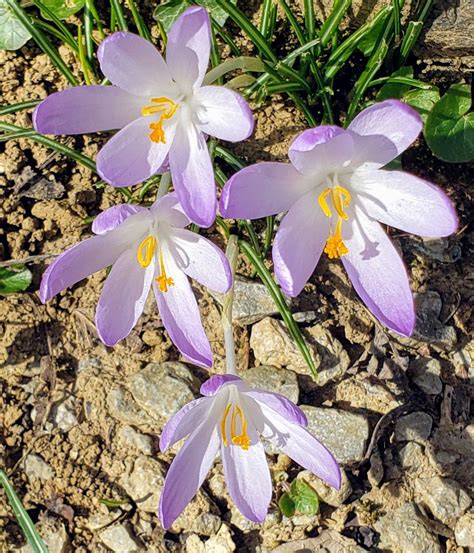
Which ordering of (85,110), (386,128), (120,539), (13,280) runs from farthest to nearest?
(13,280)
(120,539)
(85,110)
(386,128)

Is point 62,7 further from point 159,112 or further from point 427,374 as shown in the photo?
point 427,374

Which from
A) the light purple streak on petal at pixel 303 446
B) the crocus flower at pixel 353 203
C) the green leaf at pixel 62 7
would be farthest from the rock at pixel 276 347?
the green leaf at pixel 62 7

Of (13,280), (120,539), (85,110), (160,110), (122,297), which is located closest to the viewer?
(85,110)

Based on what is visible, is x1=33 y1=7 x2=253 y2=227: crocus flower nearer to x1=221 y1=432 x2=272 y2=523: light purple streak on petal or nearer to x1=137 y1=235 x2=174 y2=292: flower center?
x1=137 y1=235 x2=174 y2=292: flower center

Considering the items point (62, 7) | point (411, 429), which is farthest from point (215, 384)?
point (62, 7)

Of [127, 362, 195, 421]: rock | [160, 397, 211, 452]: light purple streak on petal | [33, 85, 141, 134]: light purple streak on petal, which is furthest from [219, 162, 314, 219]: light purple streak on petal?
[127, 362, 195, 421]: rock

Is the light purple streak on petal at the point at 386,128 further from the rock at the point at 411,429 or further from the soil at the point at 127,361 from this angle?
the rock at the point at 411,429

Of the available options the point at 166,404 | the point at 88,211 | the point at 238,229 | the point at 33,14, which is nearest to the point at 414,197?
the point at 238,229
